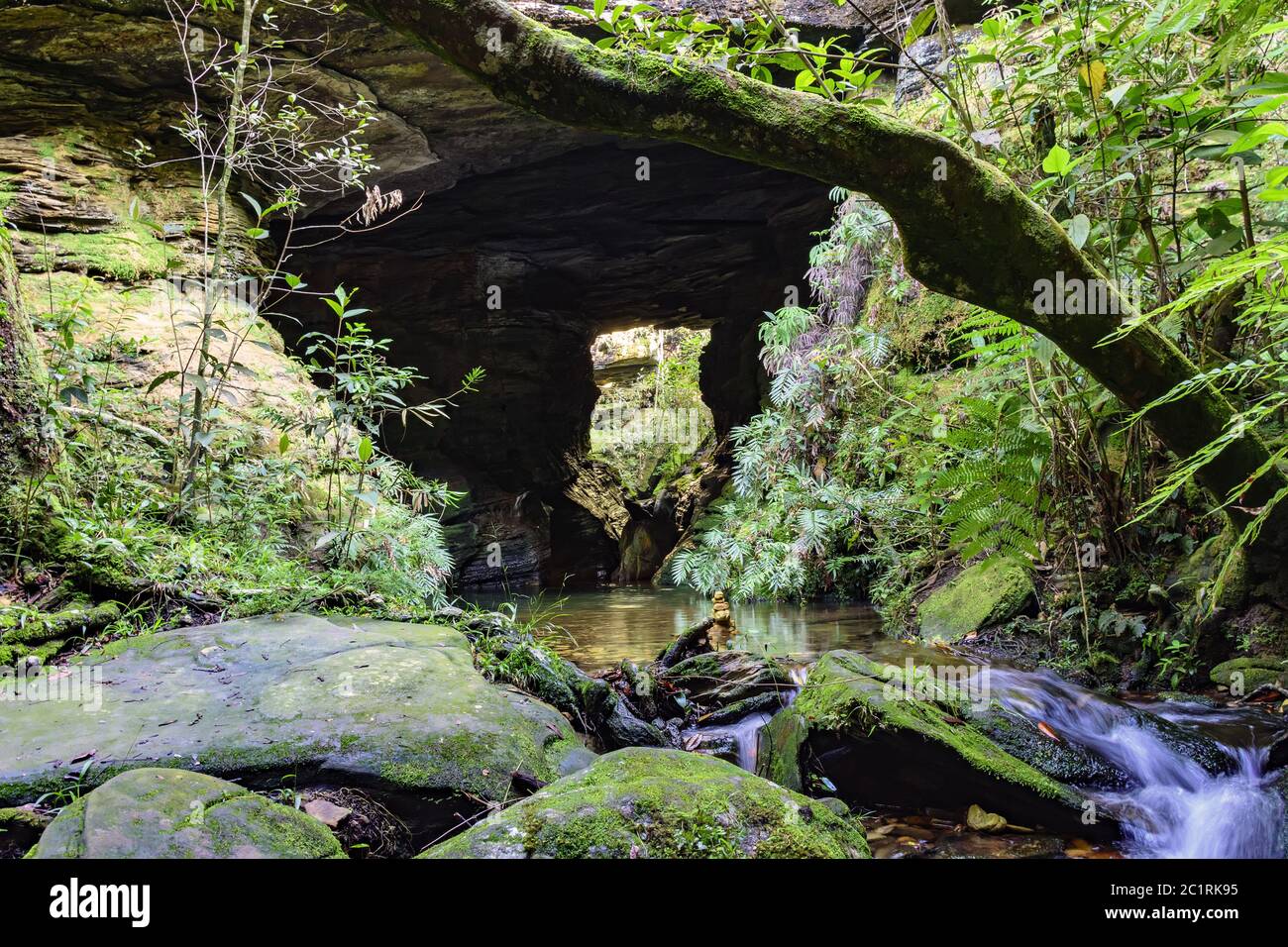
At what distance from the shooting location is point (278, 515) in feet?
15.3

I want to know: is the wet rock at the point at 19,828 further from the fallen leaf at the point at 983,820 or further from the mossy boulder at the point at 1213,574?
the mossy boulder at the point at 1213,574

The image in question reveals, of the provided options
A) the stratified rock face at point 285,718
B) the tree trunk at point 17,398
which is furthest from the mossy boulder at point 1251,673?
the tree trunk at point 17,398

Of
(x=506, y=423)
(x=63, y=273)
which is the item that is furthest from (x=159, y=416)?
(x=506, y=423)

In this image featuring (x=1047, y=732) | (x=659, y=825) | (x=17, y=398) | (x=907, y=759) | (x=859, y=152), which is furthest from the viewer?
(x=1047, y=732)

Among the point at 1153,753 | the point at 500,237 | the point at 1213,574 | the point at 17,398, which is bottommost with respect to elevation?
the point at 1153,753

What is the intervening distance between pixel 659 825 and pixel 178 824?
107cm

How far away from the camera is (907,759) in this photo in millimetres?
3150

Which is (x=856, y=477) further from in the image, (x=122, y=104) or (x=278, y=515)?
(x=122, y=104)

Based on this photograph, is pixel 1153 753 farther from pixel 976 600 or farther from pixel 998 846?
pixel 976 600

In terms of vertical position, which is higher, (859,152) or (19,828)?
(859,152)

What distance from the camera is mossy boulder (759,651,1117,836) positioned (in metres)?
2.99
